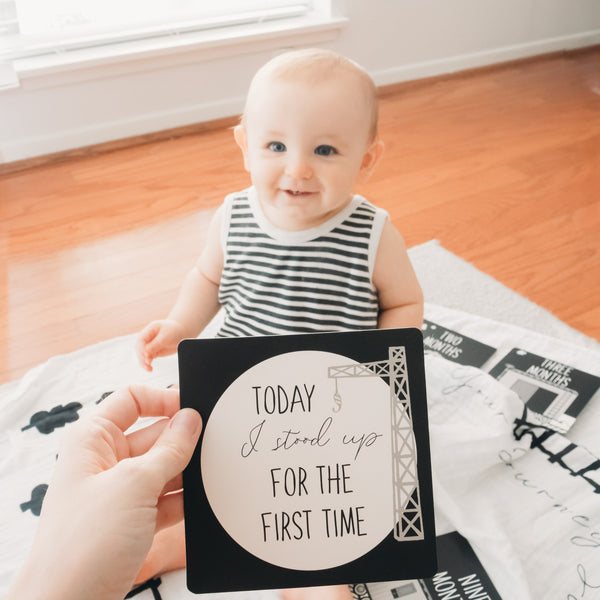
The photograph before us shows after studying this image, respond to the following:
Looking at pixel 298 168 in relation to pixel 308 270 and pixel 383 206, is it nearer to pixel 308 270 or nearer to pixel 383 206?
pixel 308 270

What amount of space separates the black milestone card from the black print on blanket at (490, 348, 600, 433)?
18.1 inches

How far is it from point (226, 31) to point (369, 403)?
68.4 inches

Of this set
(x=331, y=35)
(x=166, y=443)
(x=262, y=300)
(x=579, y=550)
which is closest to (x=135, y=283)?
(x=262, y=300)

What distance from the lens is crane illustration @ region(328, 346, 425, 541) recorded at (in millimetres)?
602

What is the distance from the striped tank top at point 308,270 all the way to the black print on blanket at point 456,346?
0.29m

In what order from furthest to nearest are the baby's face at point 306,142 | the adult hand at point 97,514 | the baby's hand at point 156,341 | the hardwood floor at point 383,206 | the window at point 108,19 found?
the window at point 108,19 → the hardwood floor at point 383,206 → the baby's hand at point 156,341 → the baby's face at point 306,142 → the adult hand at point 97,514

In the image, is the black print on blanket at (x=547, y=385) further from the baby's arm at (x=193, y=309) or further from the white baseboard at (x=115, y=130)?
the white baseboard at (x=115, y=130)

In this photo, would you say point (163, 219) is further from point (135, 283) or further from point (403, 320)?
point (403, 320)

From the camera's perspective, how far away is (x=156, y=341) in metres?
0.87

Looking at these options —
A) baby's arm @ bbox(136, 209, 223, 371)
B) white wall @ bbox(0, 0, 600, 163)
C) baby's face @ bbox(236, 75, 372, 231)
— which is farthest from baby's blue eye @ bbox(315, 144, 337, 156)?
white wall @ bbox(0, 0, 600, 163)

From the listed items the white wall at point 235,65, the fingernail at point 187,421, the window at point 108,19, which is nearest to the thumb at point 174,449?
the fingernail at point 187,421

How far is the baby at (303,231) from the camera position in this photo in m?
0.77

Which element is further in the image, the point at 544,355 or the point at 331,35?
the point at 331,35

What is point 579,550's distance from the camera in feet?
2.65
